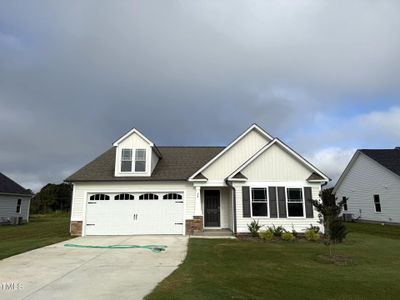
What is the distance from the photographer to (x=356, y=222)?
2923 centimetres

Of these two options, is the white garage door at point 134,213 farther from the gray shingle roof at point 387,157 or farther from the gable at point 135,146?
the gray shingle roof at point 387,157

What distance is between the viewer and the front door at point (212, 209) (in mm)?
19969

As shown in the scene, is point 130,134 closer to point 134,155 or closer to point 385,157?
point 134,155

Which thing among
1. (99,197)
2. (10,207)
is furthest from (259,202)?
(10,207)

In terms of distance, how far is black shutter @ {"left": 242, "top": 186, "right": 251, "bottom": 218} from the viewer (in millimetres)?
17547

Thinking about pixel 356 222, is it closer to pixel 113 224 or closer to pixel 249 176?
pixel 249 176

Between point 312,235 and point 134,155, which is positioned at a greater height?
point 134,155

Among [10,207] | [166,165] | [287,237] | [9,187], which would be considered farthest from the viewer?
[9,187]

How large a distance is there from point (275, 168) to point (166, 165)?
7.19 m

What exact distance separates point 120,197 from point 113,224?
161 cm

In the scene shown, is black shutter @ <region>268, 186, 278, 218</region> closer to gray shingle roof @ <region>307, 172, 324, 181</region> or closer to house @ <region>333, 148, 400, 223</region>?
gray shingle roof @ <region>307, 172, 324, 181</region>

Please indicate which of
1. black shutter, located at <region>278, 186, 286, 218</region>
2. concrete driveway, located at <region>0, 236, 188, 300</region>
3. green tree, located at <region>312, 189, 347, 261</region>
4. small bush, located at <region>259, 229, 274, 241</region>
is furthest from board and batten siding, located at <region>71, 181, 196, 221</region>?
green tree, located at <region>312, 189, 347, 261</region>

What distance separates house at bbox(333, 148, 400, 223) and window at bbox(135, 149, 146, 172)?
720 inches

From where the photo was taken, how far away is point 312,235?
16.4m
